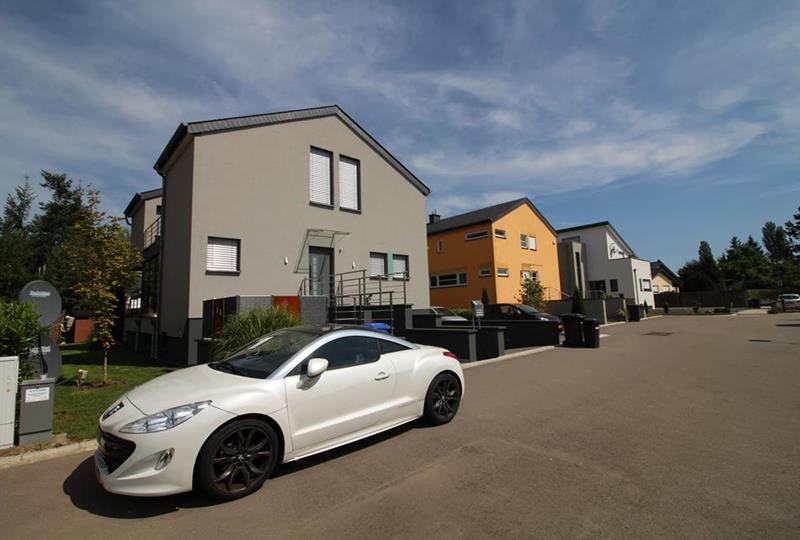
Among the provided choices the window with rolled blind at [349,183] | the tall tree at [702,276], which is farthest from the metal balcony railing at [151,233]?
the tall tree at [702,276]

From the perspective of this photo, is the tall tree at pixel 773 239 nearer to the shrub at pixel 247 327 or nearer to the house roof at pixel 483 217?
the house roof at pixel 483 217

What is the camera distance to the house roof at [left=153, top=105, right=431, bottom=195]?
42.7 ft

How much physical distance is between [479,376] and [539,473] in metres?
5.12

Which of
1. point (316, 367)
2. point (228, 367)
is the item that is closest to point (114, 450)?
point (228, 367)

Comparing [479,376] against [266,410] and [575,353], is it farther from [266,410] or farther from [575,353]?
[266,410]

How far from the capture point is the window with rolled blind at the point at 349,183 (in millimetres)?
16453

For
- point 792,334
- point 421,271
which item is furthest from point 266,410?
point 792,334

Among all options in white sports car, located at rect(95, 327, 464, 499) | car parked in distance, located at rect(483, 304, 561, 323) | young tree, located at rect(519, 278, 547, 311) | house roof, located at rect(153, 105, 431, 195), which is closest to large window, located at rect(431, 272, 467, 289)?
young tree, located at rect(519, 278, 547, 311)

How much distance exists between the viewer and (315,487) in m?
3.86

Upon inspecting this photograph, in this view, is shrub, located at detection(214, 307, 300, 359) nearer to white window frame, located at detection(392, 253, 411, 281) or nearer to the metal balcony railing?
white window frame, located at detection(392, 253, 411, 281)

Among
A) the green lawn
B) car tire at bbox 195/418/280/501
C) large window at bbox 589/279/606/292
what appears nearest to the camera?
car tire at bbox 195/418/280/501

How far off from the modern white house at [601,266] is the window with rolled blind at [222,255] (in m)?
30.6

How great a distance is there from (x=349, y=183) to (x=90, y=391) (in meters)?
11.3

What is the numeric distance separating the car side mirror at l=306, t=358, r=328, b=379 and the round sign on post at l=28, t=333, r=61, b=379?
6.01m
